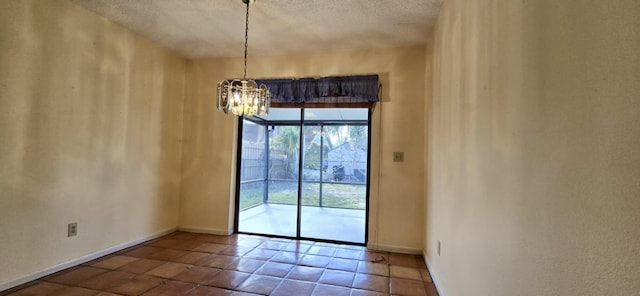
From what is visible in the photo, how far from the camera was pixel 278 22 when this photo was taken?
9.53 feet

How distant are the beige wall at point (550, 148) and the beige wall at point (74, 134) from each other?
11.3 feet

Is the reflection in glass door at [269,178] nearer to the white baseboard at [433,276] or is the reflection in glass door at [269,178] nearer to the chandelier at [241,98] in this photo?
the chandelier at [241,98]

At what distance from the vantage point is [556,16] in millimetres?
852

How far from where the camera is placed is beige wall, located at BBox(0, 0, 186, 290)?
88.0 inches

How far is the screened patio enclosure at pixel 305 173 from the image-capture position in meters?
3.81

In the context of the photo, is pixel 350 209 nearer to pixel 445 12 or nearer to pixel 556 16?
pixel 445 12

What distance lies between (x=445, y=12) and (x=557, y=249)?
2.20 m

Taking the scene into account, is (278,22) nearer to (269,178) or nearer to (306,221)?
(269,178)

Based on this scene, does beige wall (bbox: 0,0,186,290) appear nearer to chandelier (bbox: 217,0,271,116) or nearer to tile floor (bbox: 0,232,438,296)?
tile floor (bbox: 0,232,438,296)

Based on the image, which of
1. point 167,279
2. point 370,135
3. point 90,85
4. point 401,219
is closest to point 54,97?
point 90,85

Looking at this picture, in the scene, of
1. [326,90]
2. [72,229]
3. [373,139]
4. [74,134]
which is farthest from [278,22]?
[72,229]

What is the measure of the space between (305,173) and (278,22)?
6.57 feet

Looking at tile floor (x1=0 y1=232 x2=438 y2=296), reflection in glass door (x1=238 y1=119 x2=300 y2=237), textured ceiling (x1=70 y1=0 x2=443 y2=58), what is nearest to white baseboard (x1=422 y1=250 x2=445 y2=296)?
tile floor (x1=0 y1=232 x2=438 y2=296)

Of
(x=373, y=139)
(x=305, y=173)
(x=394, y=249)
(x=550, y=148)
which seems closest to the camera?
(x=550, y=148)
